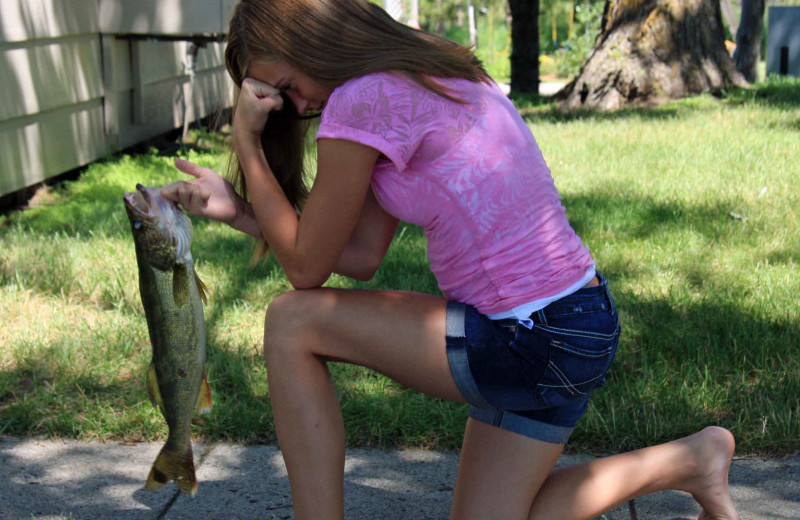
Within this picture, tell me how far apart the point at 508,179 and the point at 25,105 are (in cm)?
531

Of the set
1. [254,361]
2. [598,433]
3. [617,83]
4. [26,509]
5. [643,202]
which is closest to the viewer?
[26,509]

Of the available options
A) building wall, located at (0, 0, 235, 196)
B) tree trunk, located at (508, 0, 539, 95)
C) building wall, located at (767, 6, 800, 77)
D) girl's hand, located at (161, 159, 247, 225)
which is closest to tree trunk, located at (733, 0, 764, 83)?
building wall, located at (767, 6, 800, 77)

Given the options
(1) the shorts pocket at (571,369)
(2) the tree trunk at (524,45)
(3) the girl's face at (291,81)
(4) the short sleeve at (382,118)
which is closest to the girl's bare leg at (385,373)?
(1) the shorts pocket at (571,369)

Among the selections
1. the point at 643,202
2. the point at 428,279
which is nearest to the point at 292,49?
the point at 428,279

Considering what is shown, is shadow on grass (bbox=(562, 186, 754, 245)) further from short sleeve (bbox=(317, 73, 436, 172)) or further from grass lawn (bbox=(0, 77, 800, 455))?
short sleeve (bbox=(317, 73, 436, 172))

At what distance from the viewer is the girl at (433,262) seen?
2258 millimetres

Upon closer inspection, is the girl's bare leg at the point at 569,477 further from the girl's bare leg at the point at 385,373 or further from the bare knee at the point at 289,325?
the bare knee at the point at 289,325

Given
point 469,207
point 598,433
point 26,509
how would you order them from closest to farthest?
point 469,207 < point 26,509 < point 598,433

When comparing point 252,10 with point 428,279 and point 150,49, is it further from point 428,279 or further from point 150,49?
point 150,49

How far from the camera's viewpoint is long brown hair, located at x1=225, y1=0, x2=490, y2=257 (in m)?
2.31

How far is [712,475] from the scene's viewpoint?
254 centimetres

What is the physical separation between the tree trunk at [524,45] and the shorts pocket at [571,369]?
36.5 feet

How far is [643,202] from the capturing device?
5.82 meters

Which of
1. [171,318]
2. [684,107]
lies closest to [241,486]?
[171,318]
